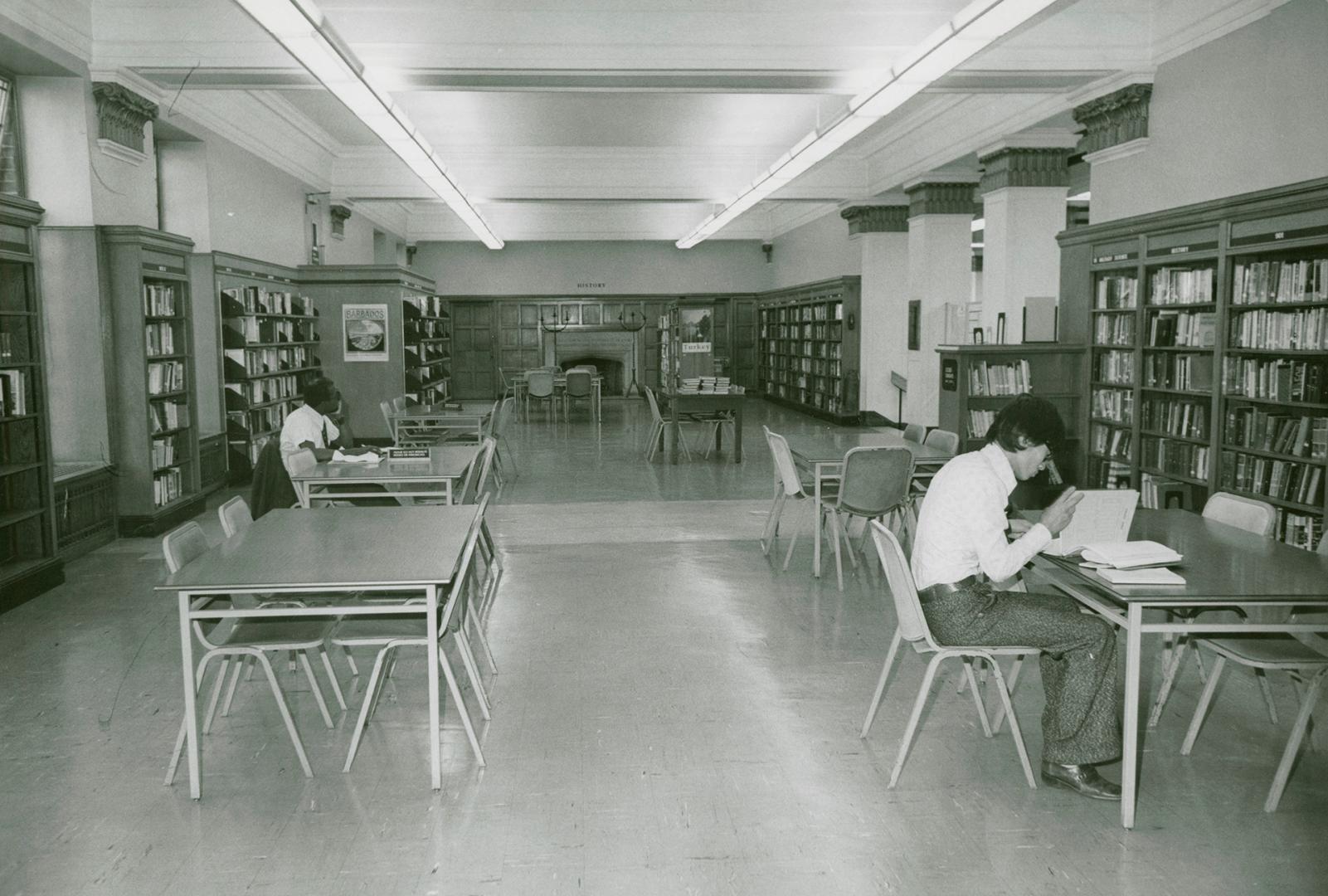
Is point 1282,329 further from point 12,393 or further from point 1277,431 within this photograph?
point 12,393

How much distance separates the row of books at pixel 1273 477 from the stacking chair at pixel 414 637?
4655mm

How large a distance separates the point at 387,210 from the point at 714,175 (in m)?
7.07

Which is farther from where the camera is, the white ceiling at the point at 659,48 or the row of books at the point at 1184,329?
the white ceiling at the point at 659,48

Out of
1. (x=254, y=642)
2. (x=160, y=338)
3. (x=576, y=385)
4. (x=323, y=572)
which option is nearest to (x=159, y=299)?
(x=160, y=338)

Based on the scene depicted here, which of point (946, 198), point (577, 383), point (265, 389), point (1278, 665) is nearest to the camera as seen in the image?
point (1278, 665)

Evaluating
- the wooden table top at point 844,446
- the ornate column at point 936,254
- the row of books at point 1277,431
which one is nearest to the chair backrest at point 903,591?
the wooden table top at point 844,446

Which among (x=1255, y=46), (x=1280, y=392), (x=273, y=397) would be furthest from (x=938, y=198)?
(x=273, y=397)

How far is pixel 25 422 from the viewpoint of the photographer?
5965mm

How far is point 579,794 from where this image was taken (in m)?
3.27

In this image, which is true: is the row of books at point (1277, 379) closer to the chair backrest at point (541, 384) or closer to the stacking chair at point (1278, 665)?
the stacking chair at point (1278, 665)

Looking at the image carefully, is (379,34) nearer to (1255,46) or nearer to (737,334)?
(1255,46)

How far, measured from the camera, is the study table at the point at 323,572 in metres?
3.21

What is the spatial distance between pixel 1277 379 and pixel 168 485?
7827 mm

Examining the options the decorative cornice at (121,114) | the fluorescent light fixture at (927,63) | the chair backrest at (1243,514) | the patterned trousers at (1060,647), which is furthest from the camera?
the decorative cornice at (121,114)
